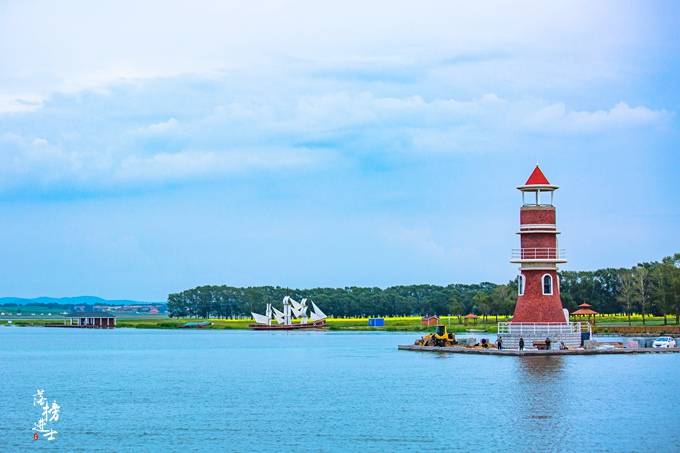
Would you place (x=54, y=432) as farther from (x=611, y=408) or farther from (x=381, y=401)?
(x=611, y=408)

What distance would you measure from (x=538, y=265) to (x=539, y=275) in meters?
0.72

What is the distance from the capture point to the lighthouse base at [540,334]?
78.3 metres

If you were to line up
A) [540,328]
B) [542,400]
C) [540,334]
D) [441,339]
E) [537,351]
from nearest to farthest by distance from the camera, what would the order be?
[542,400] < [537,351] < [540,334] < [540,328] < [441,339]

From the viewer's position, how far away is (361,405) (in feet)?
177

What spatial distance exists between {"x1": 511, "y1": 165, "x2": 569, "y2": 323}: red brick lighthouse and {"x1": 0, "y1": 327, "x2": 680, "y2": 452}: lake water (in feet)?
12.1

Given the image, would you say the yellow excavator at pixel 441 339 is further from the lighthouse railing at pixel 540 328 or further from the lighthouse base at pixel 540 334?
the lighthouse railing at pixel 540 328

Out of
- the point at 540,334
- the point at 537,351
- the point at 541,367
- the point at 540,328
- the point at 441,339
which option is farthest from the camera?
the point at 441,339

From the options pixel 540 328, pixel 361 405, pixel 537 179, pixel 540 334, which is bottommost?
pixel 361 405

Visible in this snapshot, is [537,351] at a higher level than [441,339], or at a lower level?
lower

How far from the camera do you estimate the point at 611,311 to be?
161125mm

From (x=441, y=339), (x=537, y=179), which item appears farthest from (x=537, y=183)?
(x=441, y=339)

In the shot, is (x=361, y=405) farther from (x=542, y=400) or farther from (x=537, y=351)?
(x=537, y=351)

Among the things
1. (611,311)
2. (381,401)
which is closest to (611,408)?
(381,401)

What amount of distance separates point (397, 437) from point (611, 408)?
13.1 meters
